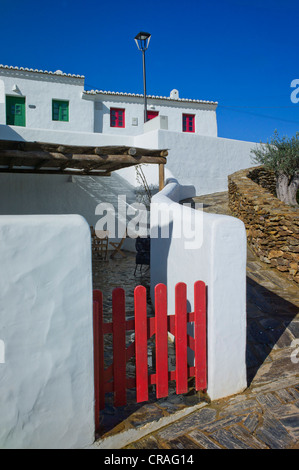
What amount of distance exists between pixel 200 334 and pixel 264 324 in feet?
6.09

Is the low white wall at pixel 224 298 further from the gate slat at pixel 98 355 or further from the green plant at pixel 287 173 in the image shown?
the green plant at pixel 287 173

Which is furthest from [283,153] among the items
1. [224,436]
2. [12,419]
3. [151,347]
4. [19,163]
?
[12,419]

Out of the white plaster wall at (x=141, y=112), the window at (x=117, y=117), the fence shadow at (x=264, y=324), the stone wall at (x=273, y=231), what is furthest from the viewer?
the window at (x=117, y=117)

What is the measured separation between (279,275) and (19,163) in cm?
672

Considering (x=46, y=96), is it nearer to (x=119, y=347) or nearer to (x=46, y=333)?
(x=119, y=347)

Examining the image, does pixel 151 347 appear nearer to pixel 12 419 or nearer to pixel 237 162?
pixel 12 419

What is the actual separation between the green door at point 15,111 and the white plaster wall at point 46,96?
0.72ft

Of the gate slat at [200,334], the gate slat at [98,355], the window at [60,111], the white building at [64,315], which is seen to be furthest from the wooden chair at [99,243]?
the window at [60,111]

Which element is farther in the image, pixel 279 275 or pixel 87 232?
pixel 279 275

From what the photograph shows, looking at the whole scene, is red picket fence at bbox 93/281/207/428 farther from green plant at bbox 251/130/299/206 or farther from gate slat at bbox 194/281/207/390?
green plant at bbox 251/130/299/206

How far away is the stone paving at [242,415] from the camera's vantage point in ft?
8.89

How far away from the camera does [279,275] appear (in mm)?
6672

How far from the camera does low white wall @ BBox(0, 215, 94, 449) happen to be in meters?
2.38

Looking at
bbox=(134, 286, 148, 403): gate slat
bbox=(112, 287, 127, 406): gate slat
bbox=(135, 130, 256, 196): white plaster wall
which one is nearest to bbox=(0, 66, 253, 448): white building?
bbox=(112, 287, 127, 406): gate slat
